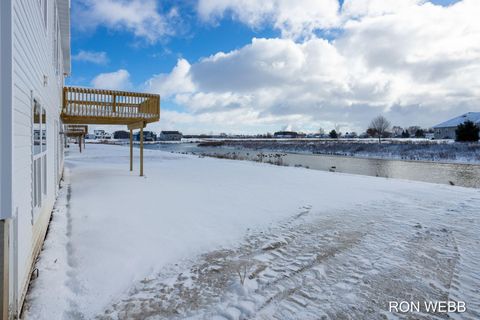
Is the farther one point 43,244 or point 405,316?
point 43,244

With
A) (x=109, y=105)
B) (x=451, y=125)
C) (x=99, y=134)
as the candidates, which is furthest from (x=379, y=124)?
(x=99, y=134)

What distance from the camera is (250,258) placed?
14.2 ft

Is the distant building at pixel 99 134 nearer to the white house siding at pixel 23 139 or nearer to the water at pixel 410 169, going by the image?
the water at pixel 410 169

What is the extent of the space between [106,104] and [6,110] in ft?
28.4

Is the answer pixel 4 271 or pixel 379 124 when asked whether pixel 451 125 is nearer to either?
pixel 379 124

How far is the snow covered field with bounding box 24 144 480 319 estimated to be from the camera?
3133mm

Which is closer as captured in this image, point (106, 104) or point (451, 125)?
point (106, 104)

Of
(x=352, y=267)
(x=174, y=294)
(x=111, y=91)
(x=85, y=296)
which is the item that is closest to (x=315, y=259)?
(x=352, y=267)

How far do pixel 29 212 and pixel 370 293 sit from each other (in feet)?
13.8

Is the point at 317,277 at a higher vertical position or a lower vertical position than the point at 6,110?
lower

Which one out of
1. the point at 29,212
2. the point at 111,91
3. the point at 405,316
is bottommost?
the point at 405,316

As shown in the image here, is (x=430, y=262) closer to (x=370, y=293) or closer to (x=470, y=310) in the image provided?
(x=470, y=310)

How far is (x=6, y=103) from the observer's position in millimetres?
2561

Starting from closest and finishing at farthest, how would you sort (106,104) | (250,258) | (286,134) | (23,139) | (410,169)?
1. (23,139)
2. (250,258)
3. (106,104)
4. (410,169)
5. (286,134)
